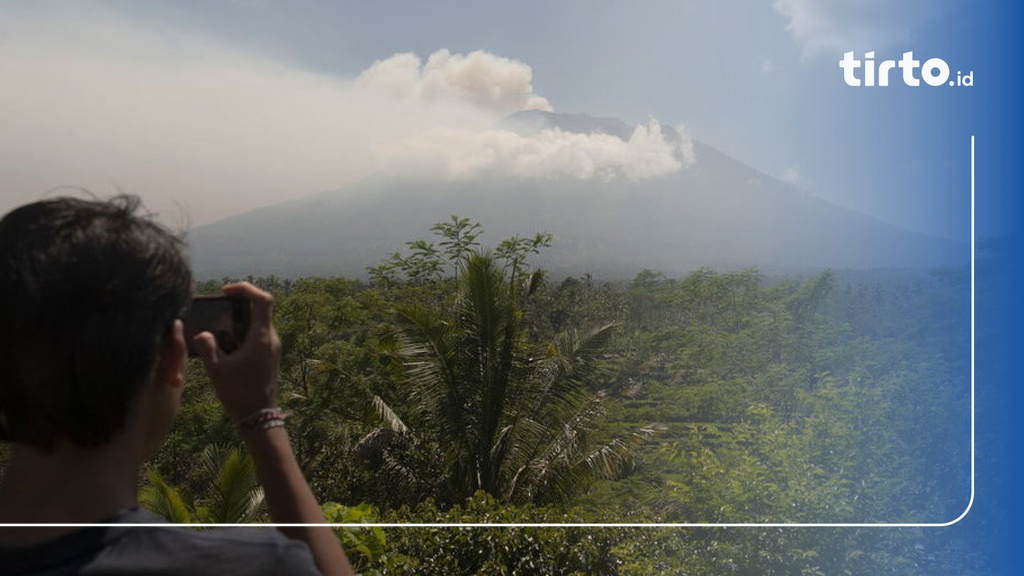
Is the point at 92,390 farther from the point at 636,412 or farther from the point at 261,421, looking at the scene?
the point at 636,412

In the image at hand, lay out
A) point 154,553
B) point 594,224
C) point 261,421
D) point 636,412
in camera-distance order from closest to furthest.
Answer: point 154,553 < point 261,421 < point 594,224 < point 636,412

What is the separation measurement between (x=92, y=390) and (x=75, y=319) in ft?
0.15

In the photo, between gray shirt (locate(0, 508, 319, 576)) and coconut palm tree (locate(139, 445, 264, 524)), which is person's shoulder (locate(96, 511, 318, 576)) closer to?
gray shirt (locate(0, 508, 319, 576))

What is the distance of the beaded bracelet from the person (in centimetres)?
10

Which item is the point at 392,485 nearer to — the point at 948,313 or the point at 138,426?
the point at 948,313

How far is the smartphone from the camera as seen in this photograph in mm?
816

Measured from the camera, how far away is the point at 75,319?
53cm

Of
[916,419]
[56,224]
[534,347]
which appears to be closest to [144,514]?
[56,224]

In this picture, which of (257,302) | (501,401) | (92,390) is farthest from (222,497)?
(92,390)

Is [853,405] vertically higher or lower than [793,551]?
higher

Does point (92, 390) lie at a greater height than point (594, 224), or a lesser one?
lesser

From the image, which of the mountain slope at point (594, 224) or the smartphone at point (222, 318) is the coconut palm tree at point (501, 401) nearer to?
the mountain slope at point (594, 224)

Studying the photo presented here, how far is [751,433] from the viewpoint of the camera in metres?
Answer: 3.13

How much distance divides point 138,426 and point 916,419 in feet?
7.84
